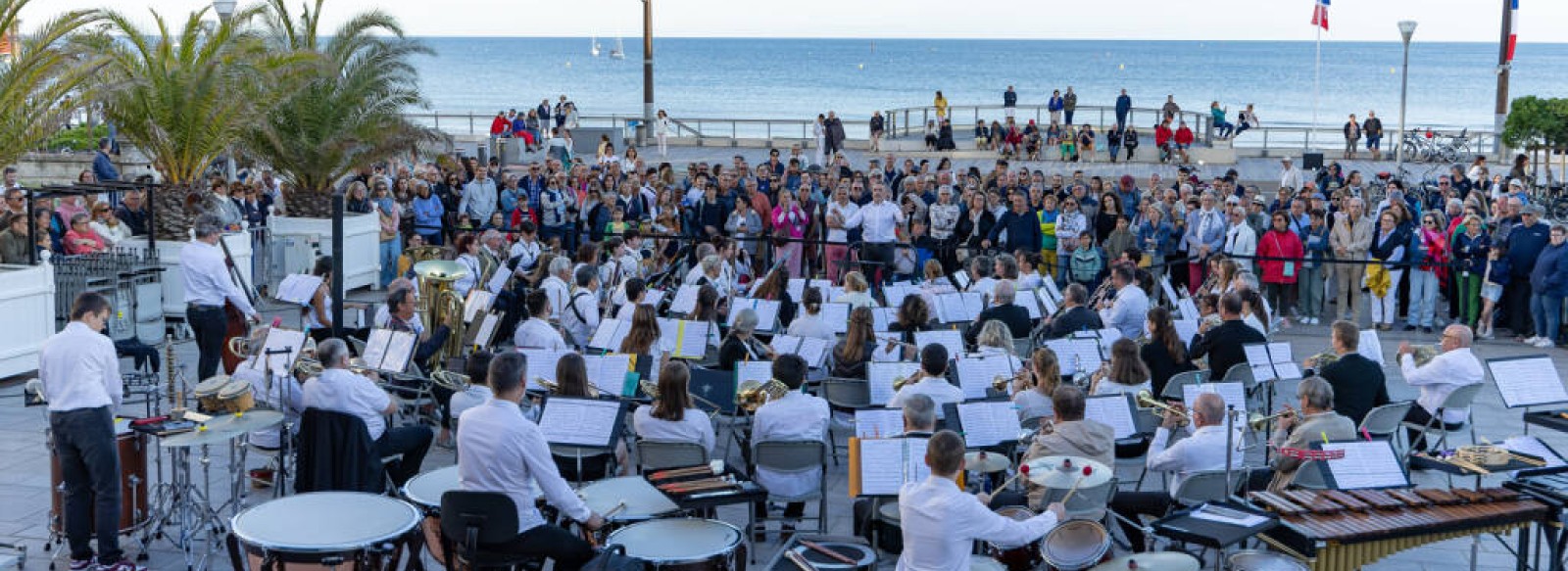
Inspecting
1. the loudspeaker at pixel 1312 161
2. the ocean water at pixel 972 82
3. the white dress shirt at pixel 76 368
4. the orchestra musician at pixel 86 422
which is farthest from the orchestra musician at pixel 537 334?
the ocean water at pixel 972 82

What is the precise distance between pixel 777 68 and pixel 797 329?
151 meters

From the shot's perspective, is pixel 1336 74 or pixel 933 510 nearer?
pixel 933 510

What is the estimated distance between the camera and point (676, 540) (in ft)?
23.7

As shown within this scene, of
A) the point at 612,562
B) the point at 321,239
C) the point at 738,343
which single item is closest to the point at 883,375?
the point at 738,343

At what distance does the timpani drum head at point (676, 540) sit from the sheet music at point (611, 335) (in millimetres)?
4241

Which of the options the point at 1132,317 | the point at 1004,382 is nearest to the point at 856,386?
the point at 1004,382

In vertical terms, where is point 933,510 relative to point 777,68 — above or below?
below

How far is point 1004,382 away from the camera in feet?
34.0

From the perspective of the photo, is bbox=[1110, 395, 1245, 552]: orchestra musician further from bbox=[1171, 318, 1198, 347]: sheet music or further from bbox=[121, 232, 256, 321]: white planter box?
bbox=[121, 232, 256, 321]: white planter box

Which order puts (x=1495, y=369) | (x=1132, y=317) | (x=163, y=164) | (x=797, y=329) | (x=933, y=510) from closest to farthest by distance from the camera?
(x=933, y=510)
(x=1495, y=369)
(x=797, y=329)
(x=1132, y=317)
(x=163, y=164)

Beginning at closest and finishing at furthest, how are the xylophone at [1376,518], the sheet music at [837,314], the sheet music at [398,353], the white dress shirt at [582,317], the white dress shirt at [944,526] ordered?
the white dress shirt at [944,526]
the xylophone at [1376,518]
the sheet music at [398,353]
the sheet music at [837,314]
the white dress shirt at [582,317]

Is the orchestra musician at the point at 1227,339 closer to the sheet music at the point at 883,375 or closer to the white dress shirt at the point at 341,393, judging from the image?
the sheet music at the point at 883,375

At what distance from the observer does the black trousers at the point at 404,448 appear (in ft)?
30.6

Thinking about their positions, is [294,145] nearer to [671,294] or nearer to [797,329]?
[671,294]
